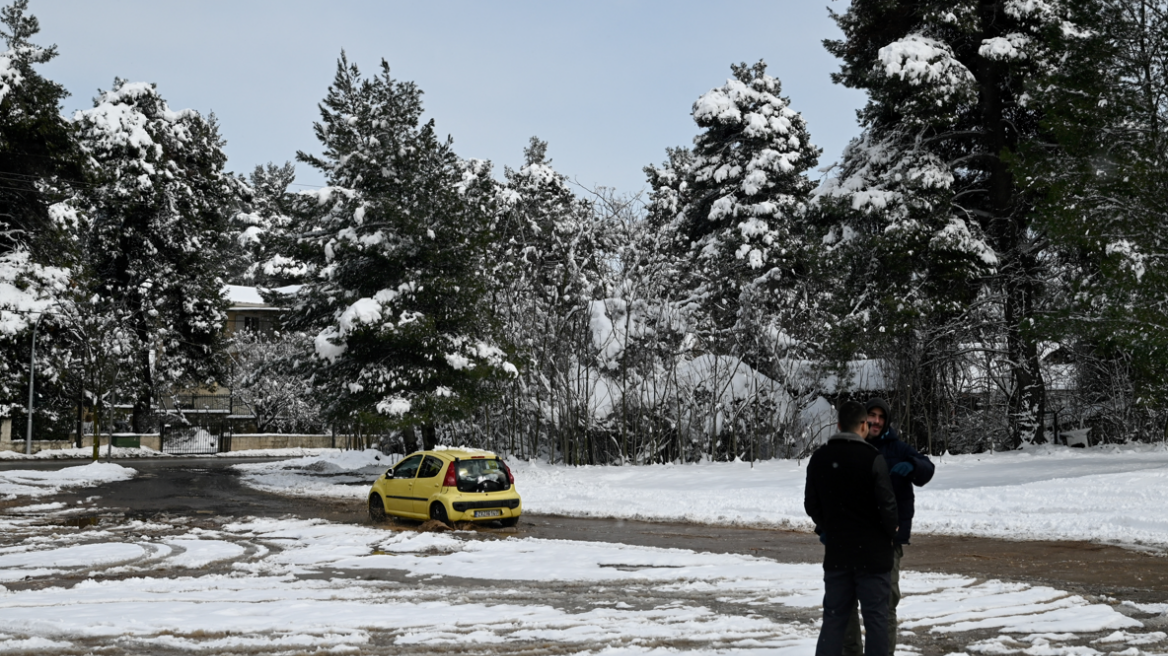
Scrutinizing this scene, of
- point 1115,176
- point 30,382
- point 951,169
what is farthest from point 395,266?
point 30,382

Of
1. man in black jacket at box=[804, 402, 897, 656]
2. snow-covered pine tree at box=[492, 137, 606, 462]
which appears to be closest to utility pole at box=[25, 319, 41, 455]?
snow-covered pine tree at box=[492, 137, 606, 462]

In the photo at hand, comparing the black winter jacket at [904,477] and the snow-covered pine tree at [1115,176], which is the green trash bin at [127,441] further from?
the black winter jacket at [904,477]

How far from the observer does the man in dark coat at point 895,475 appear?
6.65m

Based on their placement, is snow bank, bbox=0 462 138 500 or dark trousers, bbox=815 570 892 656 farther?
snow bank, bbox=0 462 138 500

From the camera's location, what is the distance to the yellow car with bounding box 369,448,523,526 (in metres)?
17.7

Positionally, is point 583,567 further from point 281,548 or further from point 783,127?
point 783,127

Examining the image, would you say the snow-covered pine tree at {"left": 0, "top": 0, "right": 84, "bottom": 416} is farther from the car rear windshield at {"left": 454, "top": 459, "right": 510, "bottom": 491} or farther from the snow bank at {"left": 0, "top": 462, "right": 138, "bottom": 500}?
the car rear windshield at {"left": 454, "top": 459, "right": 510, "bottom": 491}

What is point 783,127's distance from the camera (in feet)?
145

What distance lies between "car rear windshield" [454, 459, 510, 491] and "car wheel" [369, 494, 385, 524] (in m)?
2.50

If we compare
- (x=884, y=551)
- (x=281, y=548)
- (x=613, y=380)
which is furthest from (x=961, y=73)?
(x=884, y=551)

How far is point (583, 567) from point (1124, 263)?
589 inches

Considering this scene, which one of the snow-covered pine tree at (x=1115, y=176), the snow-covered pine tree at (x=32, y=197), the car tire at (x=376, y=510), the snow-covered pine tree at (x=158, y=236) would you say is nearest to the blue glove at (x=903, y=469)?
the car tire at (x=376, y=510)

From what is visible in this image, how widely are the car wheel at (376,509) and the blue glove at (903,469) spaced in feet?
47.4

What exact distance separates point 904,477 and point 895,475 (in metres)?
0.06
